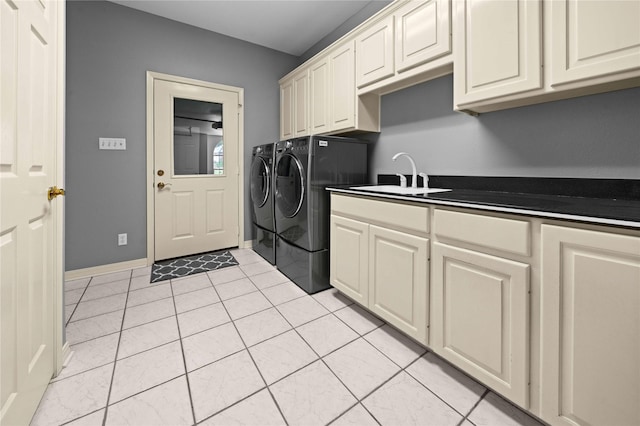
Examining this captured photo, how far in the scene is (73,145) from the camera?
8.39 ft

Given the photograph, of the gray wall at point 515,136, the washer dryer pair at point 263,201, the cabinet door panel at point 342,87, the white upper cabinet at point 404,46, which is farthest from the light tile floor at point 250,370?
the white upper cabinet at point 404,46

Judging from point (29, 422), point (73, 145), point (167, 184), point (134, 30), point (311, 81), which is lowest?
point (29, 422)

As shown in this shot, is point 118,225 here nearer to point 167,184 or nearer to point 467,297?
point 167,184

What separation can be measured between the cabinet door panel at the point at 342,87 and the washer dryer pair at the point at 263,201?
2.35ft

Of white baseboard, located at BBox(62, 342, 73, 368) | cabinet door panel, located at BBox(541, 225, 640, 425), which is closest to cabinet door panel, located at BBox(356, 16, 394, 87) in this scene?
→ cabinet door panel, located at BBox(541, 225, 640, 425)

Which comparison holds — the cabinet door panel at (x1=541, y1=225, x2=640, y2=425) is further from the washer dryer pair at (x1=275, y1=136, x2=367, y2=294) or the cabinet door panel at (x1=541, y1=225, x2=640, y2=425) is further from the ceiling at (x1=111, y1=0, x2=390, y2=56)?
the ceiling at (x1=111, y1=0, x2=390, y2=56)

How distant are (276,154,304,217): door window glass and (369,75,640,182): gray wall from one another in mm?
804

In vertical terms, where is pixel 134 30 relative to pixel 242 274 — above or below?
above

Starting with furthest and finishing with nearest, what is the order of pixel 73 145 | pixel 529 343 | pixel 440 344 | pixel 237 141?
1. pixel 237 141
2. pixel 73 145
3. pixel 440 344
4. pixel 529 343

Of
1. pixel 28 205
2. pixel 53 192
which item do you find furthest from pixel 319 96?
pixel 28 205

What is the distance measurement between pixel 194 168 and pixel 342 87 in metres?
1.86

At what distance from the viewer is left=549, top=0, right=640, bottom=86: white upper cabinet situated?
1.06 meters

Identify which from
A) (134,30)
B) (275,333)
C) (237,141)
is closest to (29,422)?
(275,333)

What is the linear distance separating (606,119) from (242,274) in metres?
2.71
